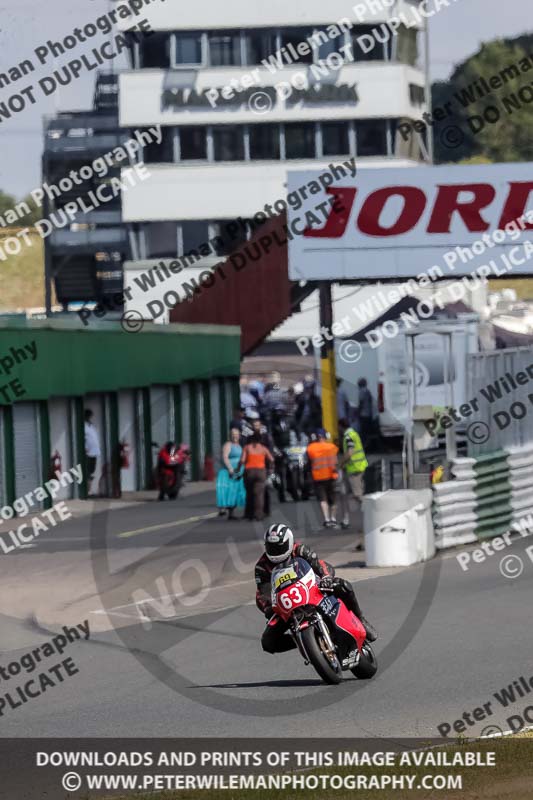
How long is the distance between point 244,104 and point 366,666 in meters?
63.8

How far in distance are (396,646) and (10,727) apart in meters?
4.05

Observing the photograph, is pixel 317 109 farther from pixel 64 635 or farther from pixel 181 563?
pixel 64 635

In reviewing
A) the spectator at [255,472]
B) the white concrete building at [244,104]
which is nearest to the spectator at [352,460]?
the spectator at [255,472]

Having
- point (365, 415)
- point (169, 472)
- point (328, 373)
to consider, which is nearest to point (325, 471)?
point (328, 373)

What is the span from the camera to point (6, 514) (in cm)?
2873

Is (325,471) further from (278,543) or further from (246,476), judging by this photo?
(278,543)

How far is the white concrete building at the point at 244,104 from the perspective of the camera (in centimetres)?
7344

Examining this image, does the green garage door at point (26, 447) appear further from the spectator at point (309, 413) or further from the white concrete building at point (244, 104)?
the white concrete building at point (244, 104)

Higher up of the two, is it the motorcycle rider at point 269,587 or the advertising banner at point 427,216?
the advertising banner at point 427,216

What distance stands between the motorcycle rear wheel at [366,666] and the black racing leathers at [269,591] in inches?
13.7

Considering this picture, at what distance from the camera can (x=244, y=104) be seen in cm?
7425

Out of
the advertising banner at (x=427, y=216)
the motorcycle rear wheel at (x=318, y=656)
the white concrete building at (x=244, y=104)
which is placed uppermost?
the white concrete building at (x=244, y=104)

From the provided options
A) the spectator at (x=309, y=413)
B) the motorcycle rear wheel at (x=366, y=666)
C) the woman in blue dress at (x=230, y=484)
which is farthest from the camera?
the spectator at (x=309, y=413)

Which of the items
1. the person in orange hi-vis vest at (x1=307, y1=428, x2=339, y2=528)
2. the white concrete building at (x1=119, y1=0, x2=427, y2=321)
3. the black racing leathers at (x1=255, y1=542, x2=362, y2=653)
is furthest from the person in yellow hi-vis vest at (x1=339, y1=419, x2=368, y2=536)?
the white concrete building at (x1=119, y1=0, x2=427, y2=321)
